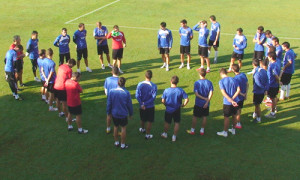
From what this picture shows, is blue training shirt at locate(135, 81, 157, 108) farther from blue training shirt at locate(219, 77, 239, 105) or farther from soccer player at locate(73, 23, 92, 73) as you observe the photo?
soccer player at locate(73, 23, 92, 73)

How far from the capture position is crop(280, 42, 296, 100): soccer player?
11008mm

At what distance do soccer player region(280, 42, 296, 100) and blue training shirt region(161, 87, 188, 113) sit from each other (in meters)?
4.50

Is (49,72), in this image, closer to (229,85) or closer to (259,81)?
(229,85)

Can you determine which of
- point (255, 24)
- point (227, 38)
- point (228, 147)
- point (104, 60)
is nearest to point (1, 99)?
point (104, 60)

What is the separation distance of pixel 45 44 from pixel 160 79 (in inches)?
308

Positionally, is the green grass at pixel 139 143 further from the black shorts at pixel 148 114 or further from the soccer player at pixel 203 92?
the soccer player at pixel 203 92

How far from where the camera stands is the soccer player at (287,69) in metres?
11.0

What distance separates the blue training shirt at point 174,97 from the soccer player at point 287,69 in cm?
450

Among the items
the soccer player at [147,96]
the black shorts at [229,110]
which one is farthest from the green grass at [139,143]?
the soccer player at [147,96]

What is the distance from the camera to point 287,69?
36.5 ft

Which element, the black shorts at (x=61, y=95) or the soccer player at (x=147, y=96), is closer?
the soccer player at (x=147, y=96)

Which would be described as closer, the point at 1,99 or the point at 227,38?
the point at 1,99

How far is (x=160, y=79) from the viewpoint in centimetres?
1352

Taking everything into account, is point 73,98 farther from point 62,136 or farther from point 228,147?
point 228,147
